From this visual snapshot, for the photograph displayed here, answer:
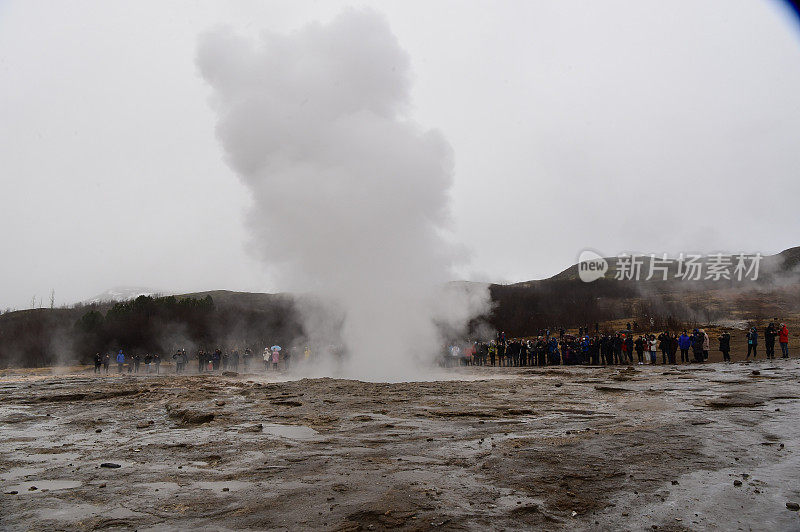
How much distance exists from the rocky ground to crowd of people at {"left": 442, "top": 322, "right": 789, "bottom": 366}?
14.1 meters

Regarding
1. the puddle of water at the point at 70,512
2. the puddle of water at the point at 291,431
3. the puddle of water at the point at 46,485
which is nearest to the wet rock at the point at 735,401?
the puddle of water at the point at 291,431

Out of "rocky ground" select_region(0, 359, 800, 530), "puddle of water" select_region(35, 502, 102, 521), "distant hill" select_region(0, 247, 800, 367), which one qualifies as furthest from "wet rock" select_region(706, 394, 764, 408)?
"distant hill" select_region(0, 247, 800, 367)

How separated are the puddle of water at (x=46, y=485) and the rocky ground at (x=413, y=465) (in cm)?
3

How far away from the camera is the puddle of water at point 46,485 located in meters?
4.75

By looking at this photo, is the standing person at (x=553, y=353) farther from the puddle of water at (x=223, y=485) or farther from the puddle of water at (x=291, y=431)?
the puddle of water at (x=223, y=485)

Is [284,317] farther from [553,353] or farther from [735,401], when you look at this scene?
[735,401]

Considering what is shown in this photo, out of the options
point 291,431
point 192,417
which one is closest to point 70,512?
Answer: point 291,431

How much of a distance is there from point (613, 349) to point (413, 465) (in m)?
22.8

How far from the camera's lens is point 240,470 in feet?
17.4

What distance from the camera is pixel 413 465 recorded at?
212 inches

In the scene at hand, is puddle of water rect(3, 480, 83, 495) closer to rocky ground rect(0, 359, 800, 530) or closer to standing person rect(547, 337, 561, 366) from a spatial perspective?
rocky ground rect(0, 359, 800, 530)

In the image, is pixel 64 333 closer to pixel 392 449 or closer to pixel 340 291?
pixel 340 291

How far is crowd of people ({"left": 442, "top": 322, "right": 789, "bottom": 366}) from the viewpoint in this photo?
2280 centimetres

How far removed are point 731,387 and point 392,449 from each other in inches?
398
